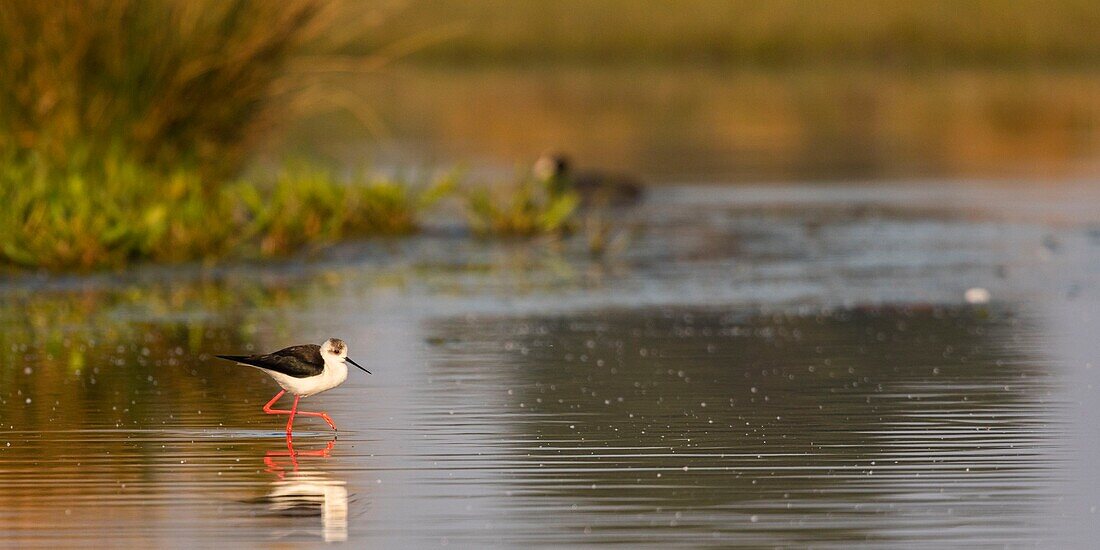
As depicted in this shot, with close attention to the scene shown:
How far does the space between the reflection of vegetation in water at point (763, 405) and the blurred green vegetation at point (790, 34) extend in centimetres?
5375

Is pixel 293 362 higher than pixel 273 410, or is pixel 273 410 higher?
pixel 293 362

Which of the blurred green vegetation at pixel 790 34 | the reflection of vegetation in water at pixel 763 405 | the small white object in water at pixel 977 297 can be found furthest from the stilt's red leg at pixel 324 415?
the blurred green vegetation at pixel 790 34

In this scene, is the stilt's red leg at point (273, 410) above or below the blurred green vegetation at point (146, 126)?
below

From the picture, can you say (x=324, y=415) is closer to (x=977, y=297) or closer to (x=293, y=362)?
(x=293, y=362)

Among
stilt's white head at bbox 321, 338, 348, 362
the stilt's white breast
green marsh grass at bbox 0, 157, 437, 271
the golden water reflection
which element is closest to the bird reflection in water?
the stilt's white breast

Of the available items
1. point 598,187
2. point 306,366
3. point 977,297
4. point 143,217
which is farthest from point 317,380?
point 598,187

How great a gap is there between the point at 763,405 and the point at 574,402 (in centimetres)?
98

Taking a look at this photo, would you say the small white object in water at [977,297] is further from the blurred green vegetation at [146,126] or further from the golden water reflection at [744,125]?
the golden water reflection at [744,125]

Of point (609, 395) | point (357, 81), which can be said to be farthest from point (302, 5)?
point (357, 81)

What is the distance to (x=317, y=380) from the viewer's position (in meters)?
10.8

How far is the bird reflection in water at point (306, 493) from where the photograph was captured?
878cm

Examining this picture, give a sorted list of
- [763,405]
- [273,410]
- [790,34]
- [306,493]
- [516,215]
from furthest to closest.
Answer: [790,34], [516,215], [763,405], [273,410], [306,493]

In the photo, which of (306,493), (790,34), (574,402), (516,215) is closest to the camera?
(306,493)

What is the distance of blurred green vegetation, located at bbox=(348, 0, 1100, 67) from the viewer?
2741 inches
